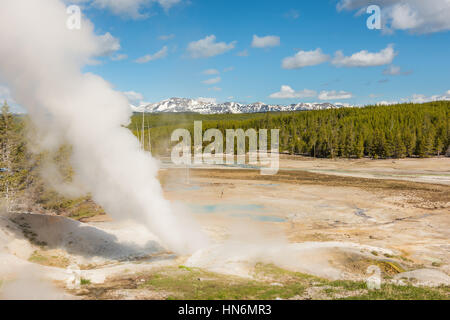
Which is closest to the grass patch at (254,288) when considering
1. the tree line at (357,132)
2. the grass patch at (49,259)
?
the grass patch at (49,259)

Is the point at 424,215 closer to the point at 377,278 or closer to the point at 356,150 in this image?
the point at 377,278

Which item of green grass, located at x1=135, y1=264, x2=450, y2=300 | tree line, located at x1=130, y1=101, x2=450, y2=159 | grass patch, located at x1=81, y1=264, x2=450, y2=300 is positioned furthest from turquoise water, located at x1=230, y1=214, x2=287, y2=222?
tree line, located at x1=130, y1=101, x2=450, y2=159

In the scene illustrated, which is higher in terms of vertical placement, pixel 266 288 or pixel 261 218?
pixel 266 288

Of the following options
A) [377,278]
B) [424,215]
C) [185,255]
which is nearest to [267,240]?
[185,255]

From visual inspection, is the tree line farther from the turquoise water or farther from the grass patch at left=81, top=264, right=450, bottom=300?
the grass patch at left=81, top=264, right=450, bottom=300

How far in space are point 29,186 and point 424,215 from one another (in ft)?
122

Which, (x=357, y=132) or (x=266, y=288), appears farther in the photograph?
(x=357, y=132)

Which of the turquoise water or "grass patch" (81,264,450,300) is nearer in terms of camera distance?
"grass patch" (81,264,450,300)

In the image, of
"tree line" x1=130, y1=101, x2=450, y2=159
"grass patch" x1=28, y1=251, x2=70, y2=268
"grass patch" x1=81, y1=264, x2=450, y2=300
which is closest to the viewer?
"grass patch" x1=81, y1=264, x2=450, y2=300

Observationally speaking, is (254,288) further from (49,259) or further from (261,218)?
(261,218)

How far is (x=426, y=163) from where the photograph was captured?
249 ft

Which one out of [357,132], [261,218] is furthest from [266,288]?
[357,132]

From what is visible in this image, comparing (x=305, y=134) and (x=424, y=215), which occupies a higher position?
(x=305, y=134)

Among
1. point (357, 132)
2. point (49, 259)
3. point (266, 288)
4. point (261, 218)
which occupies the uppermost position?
point (357, 132)
